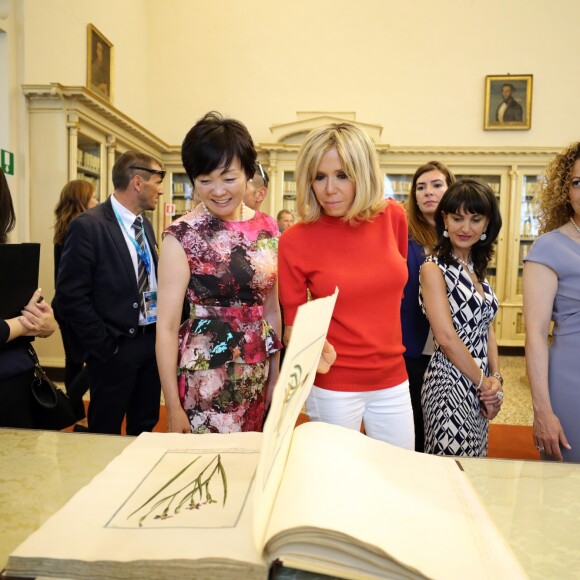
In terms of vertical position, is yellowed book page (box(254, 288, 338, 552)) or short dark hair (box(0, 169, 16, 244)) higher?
short dark hair (box(0, 169, 16, 244))

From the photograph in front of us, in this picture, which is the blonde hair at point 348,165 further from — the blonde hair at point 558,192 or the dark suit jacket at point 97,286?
the dark suit jacket at point 97,286

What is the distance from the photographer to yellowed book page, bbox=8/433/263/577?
1.72ft

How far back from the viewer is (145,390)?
2.86m

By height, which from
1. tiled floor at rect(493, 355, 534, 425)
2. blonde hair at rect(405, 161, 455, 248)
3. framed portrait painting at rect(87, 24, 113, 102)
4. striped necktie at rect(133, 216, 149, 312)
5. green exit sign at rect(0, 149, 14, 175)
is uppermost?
framed portrait painting at rect(87, 24, 113, 102)

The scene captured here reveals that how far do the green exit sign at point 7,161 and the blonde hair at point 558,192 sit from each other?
4.50 metres

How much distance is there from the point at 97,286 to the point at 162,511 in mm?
2208

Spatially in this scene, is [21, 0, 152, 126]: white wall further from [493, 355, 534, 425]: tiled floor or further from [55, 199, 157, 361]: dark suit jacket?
[493, 355, 534, 425]: tiled floor

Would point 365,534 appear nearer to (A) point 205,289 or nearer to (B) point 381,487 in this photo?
(B) point 381,487

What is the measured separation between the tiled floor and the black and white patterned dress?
8.80 ft

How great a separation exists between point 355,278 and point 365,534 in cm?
96

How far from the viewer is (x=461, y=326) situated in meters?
1.84

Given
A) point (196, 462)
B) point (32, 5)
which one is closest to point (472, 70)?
point (32, 5)

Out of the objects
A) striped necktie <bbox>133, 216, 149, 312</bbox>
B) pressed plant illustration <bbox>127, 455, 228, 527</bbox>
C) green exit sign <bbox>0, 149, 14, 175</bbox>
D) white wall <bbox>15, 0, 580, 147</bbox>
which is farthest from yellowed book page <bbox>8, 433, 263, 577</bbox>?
white wall <bbox>15, 0, 580, 147</bbox>

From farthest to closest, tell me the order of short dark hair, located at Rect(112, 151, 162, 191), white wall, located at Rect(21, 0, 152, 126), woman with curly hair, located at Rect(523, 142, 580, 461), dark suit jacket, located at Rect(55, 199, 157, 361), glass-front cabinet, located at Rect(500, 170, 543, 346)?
glass-front cabinet, located at Rect(500, 170, 543, 346) < white wall, located at Rect(21, 0, 152, 126) < short dark hair, located at Rect(112, 151, 162, 191) < dark suit jacket, located at Rect(55, 199, 157, 361) < woman with curly hair, located at Rect(523, 142, 580, 461)
